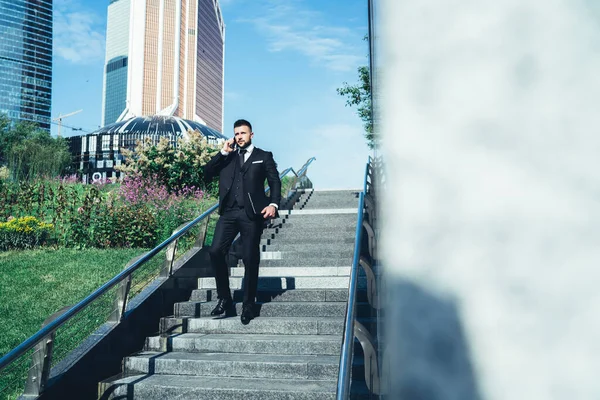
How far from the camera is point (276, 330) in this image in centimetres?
496

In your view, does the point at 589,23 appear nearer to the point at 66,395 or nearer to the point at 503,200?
the point at 503,200

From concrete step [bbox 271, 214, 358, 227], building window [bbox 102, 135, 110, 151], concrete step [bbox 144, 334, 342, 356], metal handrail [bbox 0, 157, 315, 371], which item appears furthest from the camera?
building window [bbox 102, 135, 110, 151]

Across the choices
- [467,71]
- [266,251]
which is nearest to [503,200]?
[467,71]

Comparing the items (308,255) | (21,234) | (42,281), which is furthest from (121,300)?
(21,234)

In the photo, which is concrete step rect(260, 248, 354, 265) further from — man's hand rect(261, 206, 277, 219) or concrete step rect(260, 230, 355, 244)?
man's hand rect(261, 206, 277, 219)

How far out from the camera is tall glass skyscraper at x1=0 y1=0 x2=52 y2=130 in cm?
13875

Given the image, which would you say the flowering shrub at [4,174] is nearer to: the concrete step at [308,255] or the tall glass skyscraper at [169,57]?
the concrete step at [308,255]

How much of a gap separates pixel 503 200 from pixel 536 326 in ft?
0.68

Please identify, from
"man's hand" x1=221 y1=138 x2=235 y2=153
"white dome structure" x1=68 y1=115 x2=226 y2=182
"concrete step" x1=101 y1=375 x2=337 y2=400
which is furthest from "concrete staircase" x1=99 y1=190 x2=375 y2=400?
"white dome structure" x1=68 y1=115 x2=226 y2=182

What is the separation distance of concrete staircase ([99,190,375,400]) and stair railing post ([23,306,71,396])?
23.7 inches

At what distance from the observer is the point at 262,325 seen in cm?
498

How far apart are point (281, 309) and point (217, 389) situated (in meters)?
1.39

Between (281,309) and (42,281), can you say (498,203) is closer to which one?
(281,309)

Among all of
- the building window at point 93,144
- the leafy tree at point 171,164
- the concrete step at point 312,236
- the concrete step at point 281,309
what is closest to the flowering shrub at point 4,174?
the leafy tree at point 171,164
